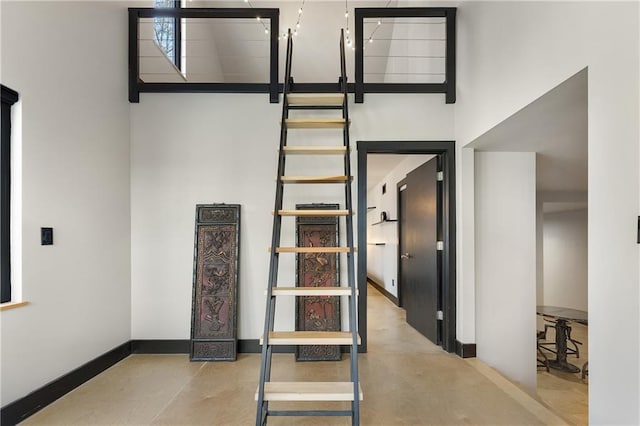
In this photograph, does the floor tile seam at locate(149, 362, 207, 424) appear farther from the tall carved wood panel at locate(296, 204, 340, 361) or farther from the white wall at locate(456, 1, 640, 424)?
the white wall at locate(456, 1, 640, 424)

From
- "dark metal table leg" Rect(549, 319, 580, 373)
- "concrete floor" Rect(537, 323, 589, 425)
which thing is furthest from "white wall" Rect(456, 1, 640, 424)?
"dark metal table leg" Rect(549, 319, 580, 373)

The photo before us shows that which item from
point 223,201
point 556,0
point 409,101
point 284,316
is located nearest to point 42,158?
point 223,201

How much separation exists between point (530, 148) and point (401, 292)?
3.27 meters

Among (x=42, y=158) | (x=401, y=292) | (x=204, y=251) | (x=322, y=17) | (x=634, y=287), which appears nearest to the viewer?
(x=634, y=287)

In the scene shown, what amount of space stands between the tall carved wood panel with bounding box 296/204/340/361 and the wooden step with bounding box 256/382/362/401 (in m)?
1.35

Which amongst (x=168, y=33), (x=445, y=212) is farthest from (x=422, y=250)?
(x=168, y=33)

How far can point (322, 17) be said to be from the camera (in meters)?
5.67

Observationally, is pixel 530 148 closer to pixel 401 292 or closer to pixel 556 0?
pixel 556 0

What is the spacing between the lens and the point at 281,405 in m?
2.46

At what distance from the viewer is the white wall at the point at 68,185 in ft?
7.64

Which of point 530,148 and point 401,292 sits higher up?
point 530,148

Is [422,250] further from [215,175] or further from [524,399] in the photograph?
[215,175]

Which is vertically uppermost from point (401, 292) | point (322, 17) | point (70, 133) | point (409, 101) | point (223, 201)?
point (322, 17)

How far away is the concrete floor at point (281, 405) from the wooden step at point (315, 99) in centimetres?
237
